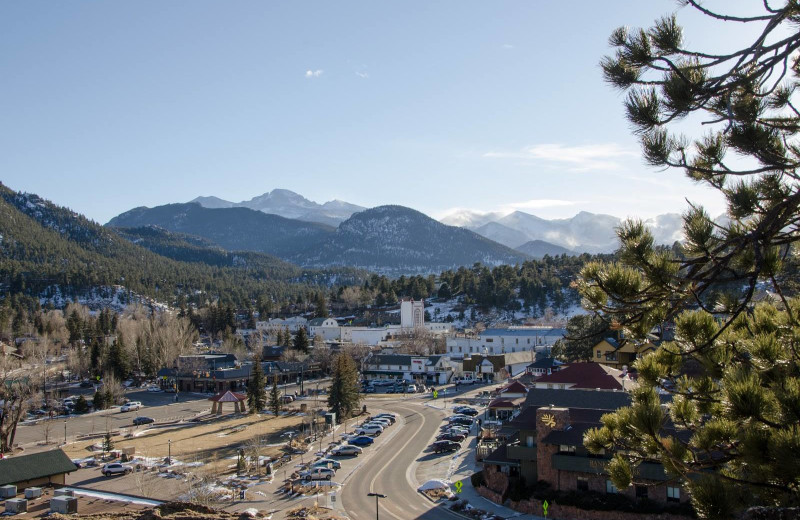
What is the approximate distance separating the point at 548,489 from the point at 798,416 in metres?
21.1

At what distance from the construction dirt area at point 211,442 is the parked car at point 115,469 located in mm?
1162

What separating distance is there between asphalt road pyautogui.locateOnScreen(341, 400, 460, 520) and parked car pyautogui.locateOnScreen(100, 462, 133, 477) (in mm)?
11661

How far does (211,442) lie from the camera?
36.3 m

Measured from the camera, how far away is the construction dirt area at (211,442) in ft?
104

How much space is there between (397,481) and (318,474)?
11.8ft

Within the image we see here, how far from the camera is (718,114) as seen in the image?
5.82 m

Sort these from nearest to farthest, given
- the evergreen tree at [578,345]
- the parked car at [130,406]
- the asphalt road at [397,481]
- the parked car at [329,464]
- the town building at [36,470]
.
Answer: the asphalt road at [397,481] < the town building at [36,470] < the parked car at [329,464] < the parked car at [130,406] < the evergreen tree at [578,345]

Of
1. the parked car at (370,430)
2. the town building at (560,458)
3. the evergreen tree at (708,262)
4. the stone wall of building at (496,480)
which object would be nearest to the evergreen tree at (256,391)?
the parked car at (370,430)

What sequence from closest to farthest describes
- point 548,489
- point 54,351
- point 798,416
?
1. point 798,416
2. point 548,489
3. point 54,351

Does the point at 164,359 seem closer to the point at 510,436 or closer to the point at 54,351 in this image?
the point at 54,351

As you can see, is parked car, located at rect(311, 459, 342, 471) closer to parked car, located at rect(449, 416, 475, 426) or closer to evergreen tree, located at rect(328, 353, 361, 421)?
parked car, located at rect(449, 416, 475, 426)

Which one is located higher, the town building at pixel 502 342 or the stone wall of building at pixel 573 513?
the town building at pixel 502 342

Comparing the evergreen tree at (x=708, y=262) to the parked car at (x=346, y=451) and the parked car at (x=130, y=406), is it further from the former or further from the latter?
the parked car at (x=130, y=406)

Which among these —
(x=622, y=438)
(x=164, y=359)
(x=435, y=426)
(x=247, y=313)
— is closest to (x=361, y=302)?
(x=247, y=313)
